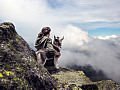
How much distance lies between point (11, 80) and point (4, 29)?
1.93 m

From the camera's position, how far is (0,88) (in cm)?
355

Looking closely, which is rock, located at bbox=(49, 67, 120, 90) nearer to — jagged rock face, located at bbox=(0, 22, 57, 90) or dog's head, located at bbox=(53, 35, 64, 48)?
dog's head, located at bbox=(53, 35, 64, 48)

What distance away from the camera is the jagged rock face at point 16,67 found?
397 cm

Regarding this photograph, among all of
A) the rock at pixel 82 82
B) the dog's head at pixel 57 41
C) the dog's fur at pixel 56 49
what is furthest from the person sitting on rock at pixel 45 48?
the dog's head at pixel 57 41

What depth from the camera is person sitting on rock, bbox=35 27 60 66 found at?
497 inches

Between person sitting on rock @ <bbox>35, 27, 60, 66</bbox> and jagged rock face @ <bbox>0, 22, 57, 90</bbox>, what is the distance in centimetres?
696

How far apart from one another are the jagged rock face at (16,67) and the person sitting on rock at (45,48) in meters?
6.96

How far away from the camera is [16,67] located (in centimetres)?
448

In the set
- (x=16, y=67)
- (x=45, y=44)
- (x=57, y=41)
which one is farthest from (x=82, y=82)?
(x=16, y=67)

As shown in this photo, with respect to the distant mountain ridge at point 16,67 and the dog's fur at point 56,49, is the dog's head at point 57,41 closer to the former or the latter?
the dog's fur at point 56,49

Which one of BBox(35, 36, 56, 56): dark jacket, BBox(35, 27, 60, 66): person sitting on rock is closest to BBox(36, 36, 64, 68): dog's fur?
BBox(35, 27, 60, 66): person sitting on rock

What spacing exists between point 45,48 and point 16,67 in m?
8.42

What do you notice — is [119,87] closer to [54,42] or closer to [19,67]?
[54,42]

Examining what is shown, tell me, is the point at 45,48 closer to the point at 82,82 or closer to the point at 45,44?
the point at 45,44
